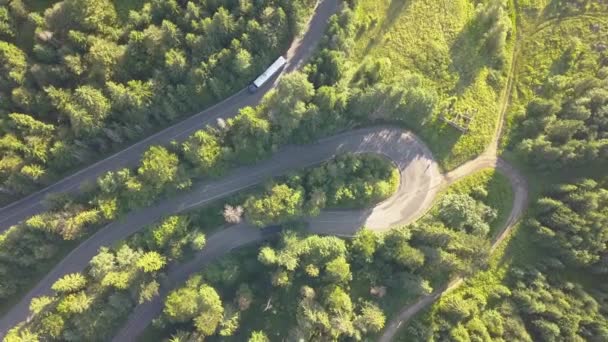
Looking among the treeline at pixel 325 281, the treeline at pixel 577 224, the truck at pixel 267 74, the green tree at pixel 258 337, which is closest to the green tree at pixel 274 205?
the treeline at pixel 325 281

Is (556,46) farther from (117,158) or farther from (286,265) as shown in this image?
(117,158)

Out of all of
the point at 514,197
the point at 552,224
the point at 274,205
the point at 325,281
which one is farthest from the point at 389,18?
the point at 325,281

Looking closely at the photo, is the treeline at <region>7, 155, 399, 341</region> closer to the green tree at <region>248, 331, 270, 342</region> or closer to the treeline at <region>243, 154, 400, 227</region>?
the treeline at <region>243, 154, 400, 227</region>

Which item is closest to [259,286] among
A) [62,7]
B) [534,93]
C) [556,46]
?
[62,7]

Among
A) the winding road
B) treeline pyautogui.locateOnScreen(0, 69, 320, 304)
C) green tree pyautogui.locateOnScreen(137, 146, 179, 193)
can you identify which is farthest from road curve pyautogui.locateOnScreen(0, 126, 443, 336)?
green tree pyautogui.locateOnScreen(137, 146, 179, 193)

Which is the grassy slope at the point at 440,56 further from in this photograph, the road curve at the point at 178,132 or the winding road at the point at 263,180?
the road curve at the point at 178,132

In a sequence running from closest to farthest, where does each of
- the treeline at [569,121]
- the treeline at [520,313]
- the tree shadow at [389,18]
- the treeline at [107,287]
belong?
the treeline at [107,287], the treeline at [520,313], the treeline at [569,121], the tree shadow at [389,18]
